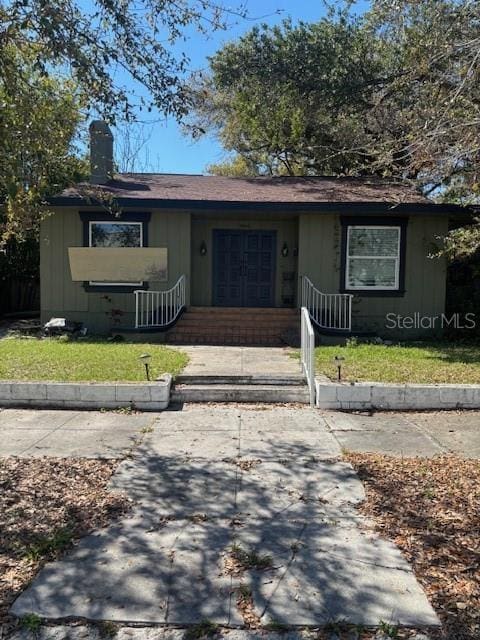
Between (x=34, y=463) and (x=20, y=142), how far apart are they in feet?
9.38

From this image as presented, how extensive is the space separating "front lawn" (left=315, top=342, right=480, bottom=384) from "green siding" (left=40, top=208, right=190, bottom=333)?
4.15 meters

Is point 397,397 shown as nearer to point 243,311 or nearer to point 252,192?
point 243,311

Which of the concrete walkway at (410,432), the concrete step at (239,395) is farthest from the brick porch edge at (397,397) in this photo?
the concrete step at (239,395)

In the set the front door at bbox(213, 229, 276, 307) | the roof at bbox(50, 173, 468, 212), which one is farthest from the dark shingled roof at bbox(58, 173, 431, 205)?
the front door at bbox(213, 229, 276, 307)

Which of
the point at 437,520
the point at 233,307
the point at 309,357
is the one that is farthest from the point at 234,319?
the point at 437,520

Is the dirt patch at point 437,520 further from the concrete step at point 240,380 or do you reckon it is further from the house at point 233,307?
the house at point 233,307

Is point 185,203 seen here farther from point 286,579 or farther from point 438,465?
point 286,579

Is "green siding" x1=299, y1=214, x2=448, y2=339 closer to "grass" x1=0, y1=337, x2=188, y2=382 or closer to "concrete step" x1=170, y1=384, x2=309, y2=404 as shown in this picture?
"grass" x1=0, y1=337, x2=188, y2=382

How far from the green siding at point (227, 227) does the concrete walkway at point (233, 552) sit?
26.1 ft

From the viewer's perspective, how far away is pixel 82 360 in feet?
26.9

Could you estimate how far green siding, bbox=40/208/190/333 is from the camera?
11727 mm

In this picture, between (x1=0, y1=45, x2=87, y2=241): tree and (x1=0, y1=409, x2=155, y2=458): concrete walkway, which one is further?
(x1=0, y1=409, x2=155, y2=458): concrete walkway

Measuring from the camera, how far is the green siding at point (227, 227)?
1240 centimetres

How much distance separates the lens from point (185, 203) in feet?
36.6
